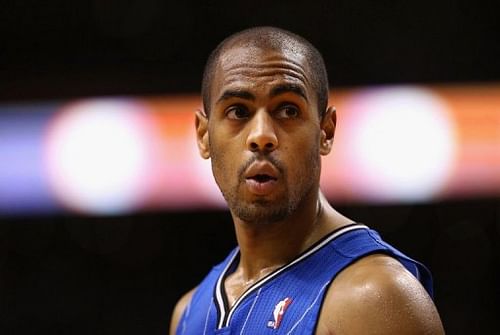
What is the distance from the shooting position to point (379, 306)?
2031mm

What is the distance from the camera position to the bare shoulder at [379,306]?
6.61 feet

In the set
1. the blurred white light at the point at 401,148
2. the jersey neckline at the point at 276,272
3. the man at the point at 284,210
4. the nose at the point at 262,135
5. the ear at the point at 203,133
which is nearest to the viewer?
the man at the point at 284,210

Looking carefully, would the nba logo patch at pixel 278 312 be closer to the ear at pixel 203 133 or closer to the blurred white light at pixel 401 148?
the ear at pixel 203 133

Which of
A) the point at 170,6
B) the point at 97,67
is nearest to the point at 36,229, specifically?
the point at 97,67

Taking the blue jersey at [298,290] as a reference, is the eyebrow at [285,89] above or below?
above

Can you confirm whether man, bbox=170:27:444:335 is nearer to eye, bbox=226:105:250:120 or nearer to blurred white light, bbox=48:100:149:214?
eye, bbox=226:105:250:120

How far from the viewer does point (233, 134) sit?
238cm

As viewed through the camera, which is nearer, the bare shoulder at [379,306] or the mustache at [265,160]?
the bare shoulder at [379,306]

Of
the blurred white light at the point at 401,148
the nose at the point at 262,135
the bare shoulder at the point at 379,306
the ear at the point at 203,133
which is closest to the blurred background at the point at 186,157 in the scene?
the blurred white light at the point at 401,148

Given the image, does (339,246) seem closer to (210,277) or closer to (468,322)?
(210,277)

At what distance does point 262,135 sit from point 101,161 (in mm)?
2864

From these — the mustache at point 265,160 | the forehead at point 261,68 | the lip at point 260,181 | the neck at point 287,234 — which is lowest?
the neck at point 287,234

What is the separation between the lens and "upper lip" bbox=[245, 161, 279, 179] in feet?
7.47

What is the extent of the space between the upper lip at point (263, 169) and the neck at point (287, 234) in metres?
0.17
